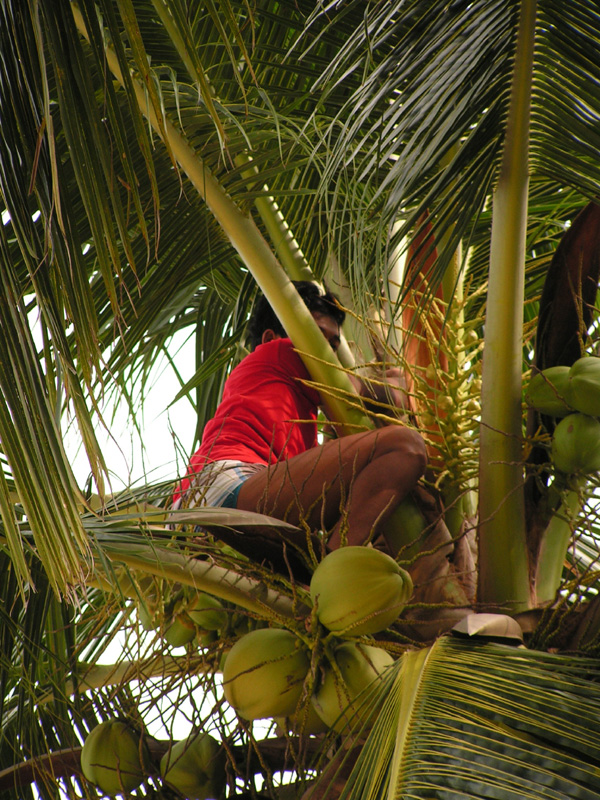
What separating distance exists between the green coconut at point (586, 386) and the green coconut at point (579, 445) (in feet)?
0.07

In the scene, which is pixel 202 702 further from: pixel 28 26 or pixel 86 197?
pixel 28 26

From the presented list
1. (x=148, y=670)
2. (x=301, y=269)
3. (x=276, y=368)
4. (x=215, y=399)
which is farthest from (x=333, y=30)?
(x=148, y=670)

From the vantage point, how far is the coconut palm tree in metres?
1.07

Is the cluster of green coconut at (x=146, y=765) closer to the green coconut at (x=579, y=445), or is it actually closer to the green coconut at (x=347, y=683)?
the green coconut at (x=347, y=683)

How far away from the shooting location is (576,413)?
1.68 meters

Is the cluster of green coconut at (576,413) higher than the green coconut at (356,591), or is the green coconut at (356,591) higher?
the cluster of green coconut at (576,413)

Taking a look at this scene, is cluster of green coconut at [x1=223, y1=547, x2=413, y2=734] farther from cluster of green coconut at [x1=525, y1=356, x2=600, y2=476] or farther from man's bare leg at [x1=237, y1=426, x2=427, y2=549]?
cluster of green coconut at [x1=525, y1=356, x2=600, y2=476]

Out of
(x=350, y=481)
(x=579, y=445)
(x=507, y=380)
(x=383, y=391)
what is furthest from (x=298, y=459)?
(x=579, y=445)

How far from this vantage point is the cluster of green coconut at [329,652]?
138cm

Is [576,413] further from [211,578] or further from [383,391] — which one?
[211,578]

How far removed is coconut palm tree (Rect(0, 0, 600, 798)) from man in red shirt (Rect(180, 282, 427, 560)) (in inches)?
3.6

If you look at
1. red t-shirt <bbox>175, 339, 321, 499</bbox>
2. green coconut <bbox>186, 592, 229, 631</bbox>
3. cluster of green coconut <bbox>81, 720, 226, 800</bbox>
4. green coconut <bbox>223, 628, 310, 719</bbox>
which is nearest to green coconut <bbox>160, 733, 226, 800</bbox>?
cluster of green coconut <bbox>81, 720, 226, 800</bbox>

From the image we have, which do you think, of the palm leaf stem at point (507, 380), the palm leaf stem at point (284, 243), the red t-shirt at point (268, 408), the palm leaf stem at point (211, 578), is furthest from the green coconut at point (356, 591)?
the palm leaf stem at point (284, 243)

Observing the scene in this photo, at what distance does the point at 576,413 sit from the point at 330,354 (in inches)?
24.4
